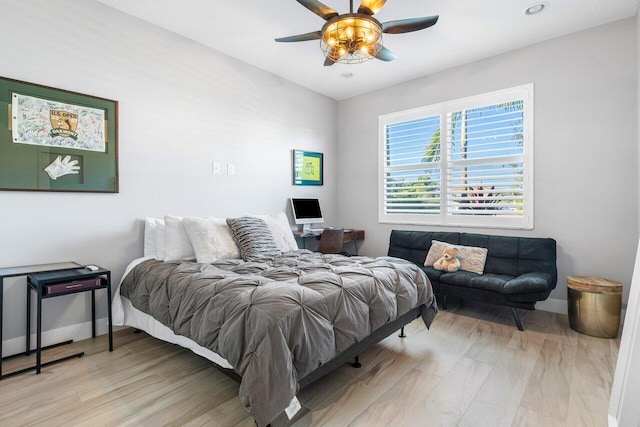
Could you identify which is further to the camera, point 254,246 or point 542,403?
point 254,246

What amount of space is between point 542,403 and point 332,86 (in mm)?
4174

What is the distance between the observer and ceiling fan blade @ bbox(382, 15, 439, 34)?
231cm

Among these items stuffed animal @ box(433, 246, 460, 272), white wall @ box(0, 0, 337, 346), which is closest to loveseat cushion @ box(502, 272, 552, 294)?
stuffed animal @ box(433, 246, 460, 272)

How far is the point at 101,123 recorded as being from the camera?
9.06 feet

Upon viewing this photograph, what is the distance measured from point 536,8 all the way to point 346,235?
3.12 metres

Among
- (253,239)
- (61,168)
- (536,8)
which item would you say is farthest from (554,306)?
(61,168)

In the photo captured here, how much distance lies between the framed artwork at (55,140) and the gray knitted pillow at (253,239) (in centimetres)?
112

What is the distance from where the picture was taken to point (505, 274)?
3.39m

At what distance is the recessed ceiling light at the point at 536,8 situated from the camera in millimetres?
2771

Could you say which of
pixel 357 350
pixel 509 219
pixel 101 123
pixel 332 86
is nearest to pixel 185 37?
pixel 101 123

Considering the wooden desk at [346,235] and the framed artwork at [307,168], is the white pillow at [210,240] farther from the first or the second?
the framed artwork at [307,168]

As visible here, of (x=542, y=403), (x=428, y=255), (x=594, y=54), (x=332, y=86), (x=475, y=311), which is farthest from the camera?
(x=332, y=86)

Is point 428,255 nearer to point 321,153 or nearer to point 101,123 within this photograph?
point 321,153

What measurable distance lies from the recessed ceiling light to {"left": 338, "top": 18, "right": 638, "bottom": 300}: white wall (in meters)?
0.69
